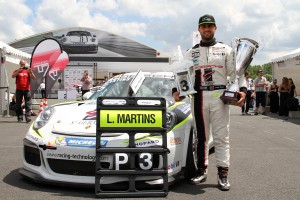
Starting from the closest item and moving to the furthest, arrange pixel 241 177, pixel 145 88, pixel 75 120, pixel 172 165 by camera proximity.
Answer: pixel 172 165, pixel 75 120, pixel 241 177, pixel 145 88

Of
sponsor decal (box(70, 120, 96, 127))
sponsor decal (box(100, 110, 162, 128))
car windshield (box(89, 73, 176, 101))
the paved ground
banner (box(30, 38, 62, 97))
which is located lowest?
the paved ground

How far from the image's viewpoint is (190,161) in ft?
14.4

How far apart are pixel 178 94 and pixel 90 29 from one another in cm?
3283

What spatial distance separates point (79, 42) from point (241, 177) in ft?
104

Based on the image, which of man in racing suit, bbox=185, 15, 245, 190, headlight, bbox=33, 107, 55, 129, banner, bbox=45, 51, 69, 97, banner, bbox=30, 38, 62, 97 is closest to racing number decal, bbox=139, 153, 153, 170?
man in racing suit, bbox=185, 15, 245, 190

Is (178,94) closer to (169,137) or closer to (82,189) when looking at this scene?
(169,137)

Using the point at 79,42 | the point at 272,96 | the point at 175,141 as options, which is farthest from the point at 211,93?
the point at 79,42

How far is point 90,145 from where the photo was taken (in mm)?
3779

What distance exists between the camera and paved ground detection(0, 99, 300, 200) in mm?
3906

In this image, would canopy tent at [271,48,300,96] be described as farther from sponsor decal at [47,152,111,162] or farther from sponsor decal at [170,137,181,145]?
sponsor decal at [47,152,111,162]

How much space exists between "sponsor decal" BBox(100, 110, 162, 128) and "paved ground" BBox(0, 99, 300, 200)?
0.71 meters

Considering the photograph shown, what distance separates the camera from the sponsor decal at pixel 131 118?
3.81 metres

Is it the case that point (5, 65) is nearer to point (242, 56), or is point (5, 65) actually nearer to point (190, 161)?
point (190, 161)

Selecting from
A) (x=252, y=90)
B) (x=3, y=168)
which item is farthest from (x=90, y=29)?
(x=3, y=168)
